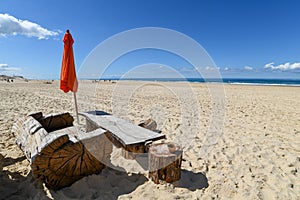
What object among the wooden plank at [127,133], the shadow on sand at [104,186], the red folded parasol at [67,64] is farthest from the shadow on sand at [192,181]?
the red folded parasol at [67,64]

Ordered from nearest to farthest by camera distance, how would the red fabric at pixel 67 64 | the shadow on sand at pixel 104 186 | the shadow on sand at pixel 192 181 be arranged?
the shadow on sand at pixel 104 186 → the shadow on sand at pixel 192 181 → the red fabric at pixel 67 64

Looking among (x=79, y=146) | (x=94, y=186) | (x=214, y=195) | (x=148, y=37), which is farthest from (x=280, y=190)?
(x=148, y=37)

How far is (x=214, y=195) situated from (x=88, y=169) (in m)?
1.86

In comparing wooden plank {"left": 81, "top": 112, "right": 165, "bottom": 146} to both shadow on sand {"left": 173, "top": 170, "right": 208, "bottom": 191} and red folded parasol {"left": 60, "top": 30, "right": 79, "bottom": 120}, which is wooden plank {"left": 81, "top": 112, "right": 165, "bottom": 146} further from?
red folded parasol {"left": 60, "top": 30, "right": 79, "bottom": 120}

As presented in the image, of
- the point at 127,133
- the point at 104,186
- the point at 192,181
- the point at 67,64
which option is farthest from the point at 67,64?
the point at 192,181

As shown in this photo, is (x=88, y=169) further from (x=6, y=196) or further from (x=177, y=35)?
(x=177, y=35)

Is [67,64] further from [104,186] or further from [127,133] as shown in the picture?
[104,186]

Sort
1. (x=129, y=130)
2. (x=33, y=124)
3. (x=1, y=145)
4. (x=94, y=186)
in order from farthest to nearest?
1. (x=1, y=145)
2. (x=129, y=130)
3. (x=33, y=124)
4. (x=94, y=186)

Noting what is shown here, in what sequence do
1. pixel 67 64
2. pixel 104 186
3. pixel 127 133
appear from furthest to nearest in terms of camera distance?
pixel 67 64, pixel 127 133, pixel 104 186

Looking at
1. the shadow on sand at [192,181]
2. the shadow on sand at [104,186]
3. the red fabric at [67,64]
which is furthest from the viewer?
the red fabric at [67,64]

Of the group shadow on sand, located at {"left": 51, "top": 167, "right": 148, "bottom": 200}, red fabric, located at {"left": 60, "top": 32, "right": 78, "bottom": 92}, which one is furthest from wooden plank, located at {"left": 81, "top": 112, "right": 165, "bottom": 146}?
red fabric, located at {"left": 60, "top": 32, "right": 78, "bottom": 92}

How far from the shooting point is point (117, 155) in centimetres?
352

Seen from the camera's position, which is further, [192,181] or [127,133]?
[127,133]

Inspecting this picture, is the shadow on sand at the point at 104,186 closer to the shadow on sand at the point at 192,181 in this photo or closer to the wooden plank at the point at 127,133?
the shadow on sand at the point at 192,181
